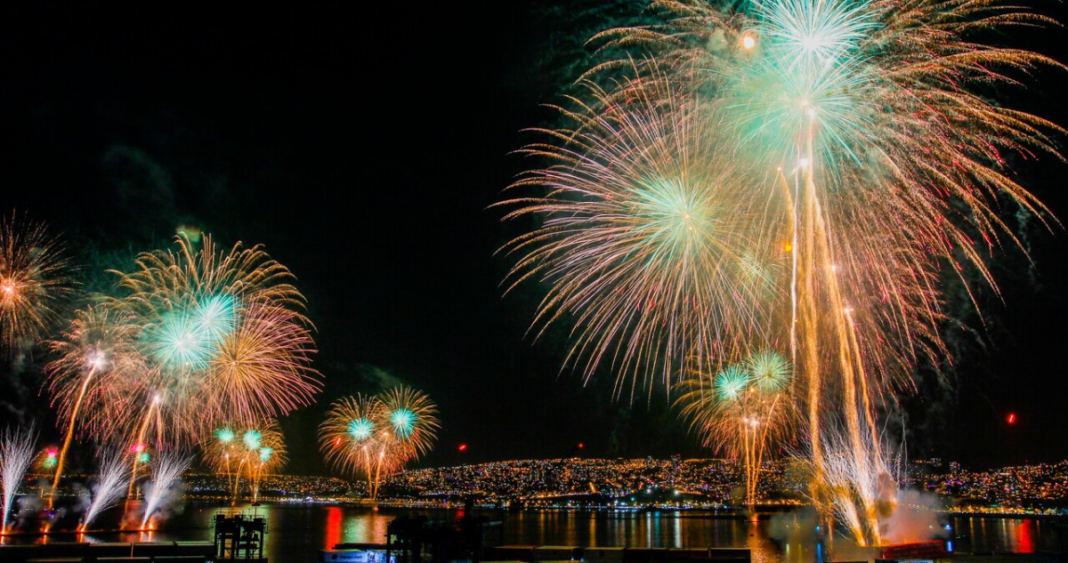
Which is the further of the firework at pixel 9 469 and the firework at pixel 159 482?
the firework at pixel 159 482

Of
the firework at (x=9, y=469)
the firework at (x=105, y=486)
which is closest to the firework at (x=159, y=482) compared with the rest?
the firework at (x=105, y=486)

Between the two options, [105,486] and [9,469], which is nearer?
[9,469]

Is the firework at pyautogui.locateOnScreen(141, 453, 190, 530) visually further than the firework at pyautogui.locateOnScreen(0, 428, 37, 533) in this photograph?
Yes

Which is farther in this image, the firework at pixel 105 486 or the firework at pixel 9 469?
the firework at pixel 105 486

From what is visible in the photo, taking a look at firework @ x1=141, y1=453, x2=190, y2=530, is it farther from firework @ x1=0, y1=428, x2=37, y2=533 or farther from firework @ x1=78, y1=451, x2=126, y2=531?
firework @ x1=0, y1=428, x2=37, y2=533

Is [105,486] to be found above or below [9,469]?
below

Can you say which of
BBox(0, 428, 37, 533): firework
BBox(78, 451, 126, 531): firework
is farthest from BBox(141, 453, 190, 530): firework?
BBox(0, 428, 37, 533): firework

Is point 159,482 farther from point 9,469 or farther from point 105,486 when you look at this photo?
point 9,469

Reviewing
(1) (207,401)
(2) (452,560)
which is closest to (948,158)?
(2) (452,560)

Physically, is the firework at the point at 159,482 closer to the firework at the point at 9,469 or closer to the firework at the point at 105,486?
the firework at the point at 105,486

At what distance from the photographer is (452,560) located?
2378 cm

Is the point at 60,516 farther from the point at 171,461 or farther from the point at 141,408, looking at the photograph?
the point at 141,408

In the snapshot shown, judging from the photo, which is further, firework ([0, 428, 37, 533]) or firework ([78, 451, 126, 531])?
firework ([78, 451, 126, 531])

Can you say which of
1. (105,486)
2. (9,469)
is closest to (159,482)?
(105,486)
